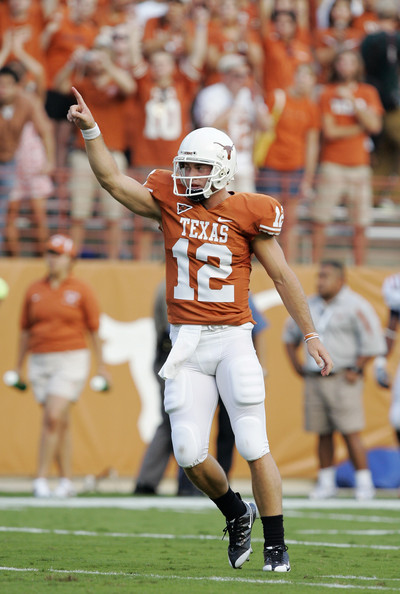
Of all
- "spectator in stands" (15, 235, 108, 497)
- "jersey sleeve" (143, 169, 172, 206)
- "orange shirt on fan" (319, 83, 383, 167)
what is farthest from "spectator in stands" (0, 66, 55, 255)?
"jersey sleeve" (143, 169, 172, 206)

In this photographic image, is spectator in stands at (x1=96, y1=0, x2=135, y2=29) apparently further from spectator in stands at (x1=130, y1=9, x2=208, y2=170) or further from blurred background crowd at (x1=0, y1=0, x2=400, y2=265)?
spectator in stands at (x1=130, y1=9, x2=208, y2=170)

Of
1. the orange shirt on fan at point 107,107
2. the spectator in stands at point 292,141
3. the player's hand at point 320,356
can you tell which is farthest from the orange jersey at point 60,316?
the player's hand at point 320,356

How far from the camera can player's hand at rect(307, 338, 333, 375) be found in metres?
4.70

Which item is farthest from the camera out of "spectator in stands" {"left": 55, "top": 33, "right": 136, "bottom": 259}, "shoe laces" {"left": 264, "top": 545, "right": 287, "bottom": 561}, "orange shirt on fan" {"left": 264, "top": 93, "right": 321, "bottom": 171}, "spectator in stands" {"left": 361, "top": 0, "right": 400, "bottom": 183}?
"spectator in stands" {"left": 361, "top": 0, "right": 400, "bottom": 183}

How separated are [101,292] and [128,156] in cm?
150

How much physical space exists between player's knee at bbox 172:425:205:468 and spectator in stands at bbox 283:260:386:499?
478 centimetres

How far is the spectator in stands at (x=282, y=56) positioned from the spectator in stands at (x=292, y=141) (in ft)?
1.11

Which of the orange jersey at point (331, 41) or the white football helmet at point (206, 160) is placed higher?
the orange jersey at point (331, 41)

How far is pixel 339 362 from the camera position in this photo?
947 cm

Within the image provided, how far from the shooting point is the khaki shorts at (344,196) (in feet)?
38.4

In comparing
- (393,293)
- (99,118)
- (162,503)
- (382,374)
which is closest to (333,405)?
(382,374)

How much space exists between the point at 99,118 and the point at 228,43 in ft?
6.05

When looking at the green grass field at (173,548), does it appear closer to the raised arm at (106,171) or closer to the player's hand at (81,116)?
the raised arm at (106,171)

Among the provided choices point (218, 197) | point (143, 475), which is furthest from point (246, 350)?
point (143, 475)
